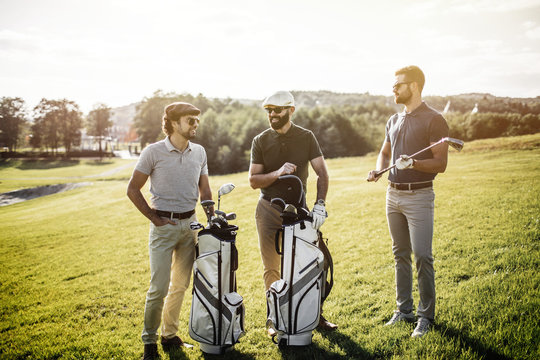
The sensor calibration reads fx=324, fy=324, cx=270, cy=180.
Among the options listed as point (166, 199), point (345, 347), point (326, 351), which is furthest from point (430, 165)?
point (166, 199)

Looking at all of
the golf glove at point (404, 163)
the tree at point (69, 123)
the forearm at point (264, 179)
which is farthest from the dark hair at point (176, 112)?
the tree at point (69, 123)

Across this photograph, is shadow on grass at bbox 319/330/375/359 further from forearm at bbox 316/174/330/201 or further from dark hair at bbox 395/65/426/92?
dark hair at bbox 395/65/426/92

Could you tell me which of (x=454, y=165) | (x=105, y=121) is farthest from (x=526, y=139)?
(x=105, y=121)

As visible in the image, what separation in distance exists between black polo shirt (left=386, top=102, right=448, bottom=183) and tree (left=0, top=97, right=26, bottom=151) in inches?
1278

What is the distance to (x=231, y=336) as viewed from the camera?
3566 millimetres

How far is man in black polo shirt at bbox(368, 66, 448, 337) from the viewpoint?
3.75 m

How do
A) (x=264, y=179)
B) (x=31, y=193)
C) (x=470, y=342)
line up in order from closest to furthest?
(x=470, y=342)
(x=264, y=179)
(x=31, y=193)

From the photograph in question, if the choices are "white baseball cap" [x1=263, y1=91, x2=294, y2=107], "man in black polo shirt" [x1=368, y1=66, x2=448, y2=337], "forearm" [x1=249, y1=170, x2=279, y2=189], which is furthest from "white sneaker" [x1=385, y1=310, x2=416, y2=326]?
"white baseball cap" [x1=263, y1=91, x2=294, y2=107]

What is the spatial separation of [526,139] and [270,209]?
25.0 m

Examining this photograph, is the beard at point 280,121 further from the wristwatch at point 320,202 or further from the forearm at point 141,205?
the forearm at point 141,205

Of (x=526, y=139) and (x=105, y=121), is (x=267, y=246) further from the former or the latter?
(x=105, y=121)

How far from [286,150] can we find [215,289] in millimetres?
1875

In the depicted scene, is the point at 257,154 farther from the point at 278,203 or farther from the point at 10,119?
the point at 10,119

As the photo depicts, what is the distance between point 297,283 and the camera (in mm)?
3516
